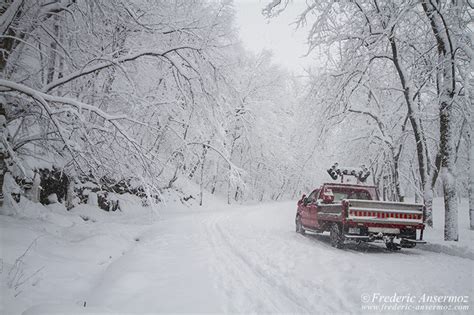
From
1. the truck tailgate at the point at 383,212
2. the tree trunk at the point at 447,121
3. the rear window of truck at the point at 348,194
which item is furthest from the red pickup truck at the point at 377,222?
the rear window of truck at the point at 348,194

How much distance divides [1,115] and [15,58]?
1.77m

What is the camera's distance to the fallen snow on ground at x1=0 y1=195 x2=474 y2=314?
4930 millimetres

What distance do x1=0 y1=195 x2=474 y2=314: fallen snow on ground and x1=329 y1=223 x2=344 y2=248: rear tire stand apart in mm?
389

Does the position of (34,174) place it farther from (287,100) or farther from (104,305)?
(287,100)

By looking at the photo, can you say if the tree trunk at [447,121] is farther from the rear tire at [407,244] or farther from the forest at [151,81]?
the rear tire at [407,244]

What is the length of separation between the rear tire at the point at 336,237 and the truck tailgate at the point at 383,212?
740 millimetres

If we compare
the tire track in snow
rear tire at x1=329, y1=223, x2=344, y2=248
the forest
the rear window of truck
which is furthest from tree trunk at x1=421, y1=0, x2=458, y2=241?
the tire track in snow

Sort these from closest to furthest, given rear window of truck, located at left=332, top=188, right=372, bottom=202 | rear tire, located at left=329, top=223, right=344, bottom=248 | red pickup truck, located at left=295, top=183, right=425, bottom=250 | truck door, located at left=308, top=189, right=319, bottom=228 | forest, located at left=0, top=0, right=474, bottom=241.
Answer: forest, located at left=0, top=0, right=474, bottom=241 → red pickup truck, located at left=295, top=183, right=425, bottom=250 → rear tire, located at left=329, top=223, right=344, bottom=248 → truck door, located at left=308, top=189, right=319, bottom=228 → rear window of truck, located at left=332, top=188, right=372, bottom=202

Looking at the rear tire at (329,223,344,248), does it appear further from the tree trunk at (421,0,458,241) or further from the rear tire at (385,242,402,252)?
the tree trunk at (421,0,458,241)

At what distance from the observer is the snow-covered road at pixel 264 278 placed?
500 centimetres

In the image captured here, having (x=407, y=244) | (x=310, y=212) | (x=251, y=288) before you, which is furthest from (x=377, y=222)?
(x=251, y=288)

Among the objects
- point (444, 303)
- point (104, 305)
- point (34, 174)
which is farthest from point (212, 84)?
point (34, 174)

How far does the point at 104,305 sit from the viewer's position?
480cm

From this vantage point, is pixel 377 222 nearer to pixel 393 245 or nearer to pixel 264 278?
pixel 393 245
